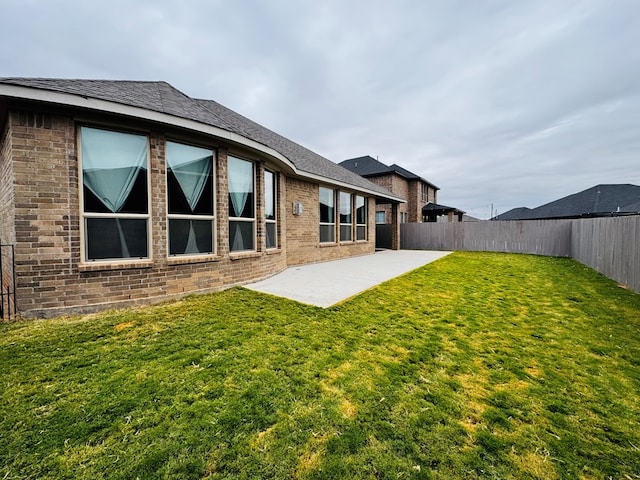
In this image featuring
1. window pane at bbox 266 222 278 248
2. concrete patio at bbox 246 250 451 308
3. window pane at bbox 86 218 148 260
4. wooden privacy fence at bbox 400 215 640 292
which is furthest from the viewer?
window pane at bbox 266 222 278 248

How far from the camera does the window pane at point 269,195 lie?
7.77 meters

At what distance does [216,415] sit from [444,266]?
32.9ft

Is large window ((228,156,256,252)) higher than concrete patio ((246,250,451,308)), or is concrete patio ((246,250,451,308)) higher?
large window ((228,156,256,252))

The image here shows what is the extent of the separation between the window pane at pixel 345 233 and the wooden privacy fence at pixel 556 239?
311 inches

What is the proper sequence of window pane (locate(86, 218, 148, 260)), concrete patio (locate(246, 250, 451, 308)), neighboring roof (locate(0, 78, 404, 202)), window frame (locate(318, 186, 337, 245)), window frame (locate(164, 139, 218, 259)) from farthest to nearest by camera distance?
window frame (locate(318, 186, 337, 245)) → concrete patio (locate(246, 250, 451, 308)) → window frame (locate(164, 139, 218, 259)) → window pane (locate(86, 218, 148, 260)) → neighboring roof (locate(0, 78, 404, 202))

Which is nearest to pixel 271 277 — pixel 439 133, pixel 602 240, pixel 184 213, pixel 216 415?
pixel 184 213

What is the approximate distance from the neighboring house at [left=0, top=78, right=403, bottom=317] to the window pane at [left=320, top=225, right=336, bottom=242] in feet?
16.3

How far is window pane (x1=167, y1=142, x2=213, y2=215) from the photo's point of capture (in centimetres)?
536

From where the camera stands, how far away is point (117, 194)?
480cm

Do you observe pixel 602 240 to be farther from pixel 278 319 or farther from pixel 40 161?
pixel 40 161

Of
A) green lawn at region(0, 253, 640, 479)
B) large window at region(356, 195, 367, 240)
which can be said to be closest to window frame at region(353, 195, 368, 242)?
large window at region(356, 195, 367, 240)

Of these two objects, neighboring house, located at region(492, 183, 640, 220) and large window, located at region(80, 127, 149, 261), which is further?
neighboring house, located at region(492, 183, 640, 220)

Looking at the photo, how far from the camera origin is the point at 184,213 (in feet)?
18.2

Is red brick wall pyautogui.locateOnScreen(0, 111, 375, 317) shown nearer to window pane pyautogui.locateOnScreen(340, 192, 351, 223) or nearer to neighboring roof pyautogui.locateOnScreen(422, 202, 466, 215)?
window pane pyautogui.locateOnScreen(340, 192, 351, 223)
